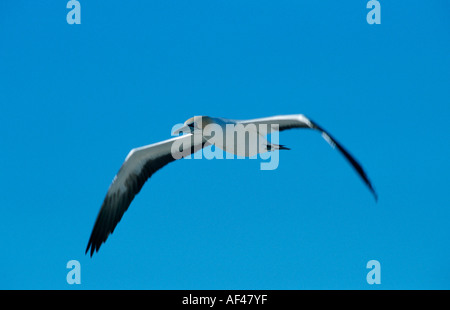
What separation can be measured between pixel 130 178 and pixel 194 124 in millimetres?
2121

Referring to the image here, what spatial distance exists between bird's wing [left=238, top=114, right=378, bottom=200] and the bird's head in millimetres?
836

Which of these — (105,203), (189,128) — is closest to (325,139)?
(189,128)

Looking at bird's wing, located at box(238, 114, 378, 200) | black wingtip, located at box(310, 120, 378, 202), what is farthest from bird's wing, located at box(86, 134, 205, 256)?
Result: black wingtip, located at box(310, 120, 378, 202)

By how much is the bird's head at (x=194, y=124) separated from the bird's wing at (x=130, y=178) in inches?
28.5

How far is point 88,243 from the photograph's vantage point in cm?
1179

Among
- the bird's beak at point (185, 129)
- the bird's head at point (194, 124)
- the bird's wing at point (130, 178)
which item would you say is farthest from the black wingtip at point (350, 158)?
the bird's wing at point (130, 178)

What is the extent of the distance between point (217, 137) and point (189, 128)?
1.99 feet

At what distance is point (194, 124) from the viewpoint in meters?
11.0

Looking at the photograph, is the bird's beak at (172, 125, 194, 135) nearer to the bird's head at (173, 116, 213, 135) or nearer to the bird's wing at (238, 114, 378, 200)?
the bird's head at (173, 116, 213, 135)

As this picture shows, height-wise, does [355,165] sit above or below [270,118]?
below

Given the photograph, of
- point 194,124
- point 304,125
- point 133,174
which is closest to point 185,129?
point 194,124

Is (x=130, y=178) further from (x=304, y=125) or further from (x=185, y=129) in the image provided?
(x=304, y=125)
